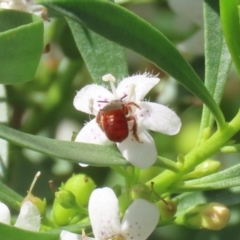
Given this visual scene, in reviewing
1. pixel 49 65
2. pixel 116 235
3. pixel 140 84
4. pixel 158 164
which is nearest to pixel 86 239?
pixel 116 235

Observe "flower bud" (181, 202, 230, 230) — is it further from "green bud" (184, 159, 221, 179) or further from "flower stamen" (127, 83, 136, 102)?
"flower stamen" (127, 83, 136, 102)

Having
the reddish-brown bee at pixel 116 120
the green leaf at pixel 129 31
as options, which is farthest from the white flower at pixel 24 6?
the green leaf at pixel 129 31

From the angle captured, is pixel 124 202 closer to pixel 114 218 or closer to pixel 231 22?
pixel 114 218

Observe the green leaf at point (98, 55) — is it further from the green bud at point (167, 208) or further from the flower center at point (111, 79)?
the green bud at point (167, 208)

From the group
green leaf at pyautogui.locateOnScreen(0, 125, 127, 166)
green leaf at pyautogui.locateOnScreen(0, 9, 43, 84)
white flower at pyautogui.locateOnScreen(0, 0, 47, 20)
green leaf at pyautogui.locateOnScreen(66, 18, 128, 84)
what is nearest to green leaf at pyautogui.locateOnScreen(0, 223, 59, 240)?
green leaf at pyautogui.locateOnScreen(0, 125, 127, 166)

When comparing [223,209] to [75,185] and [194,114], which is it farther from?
[194,114]
